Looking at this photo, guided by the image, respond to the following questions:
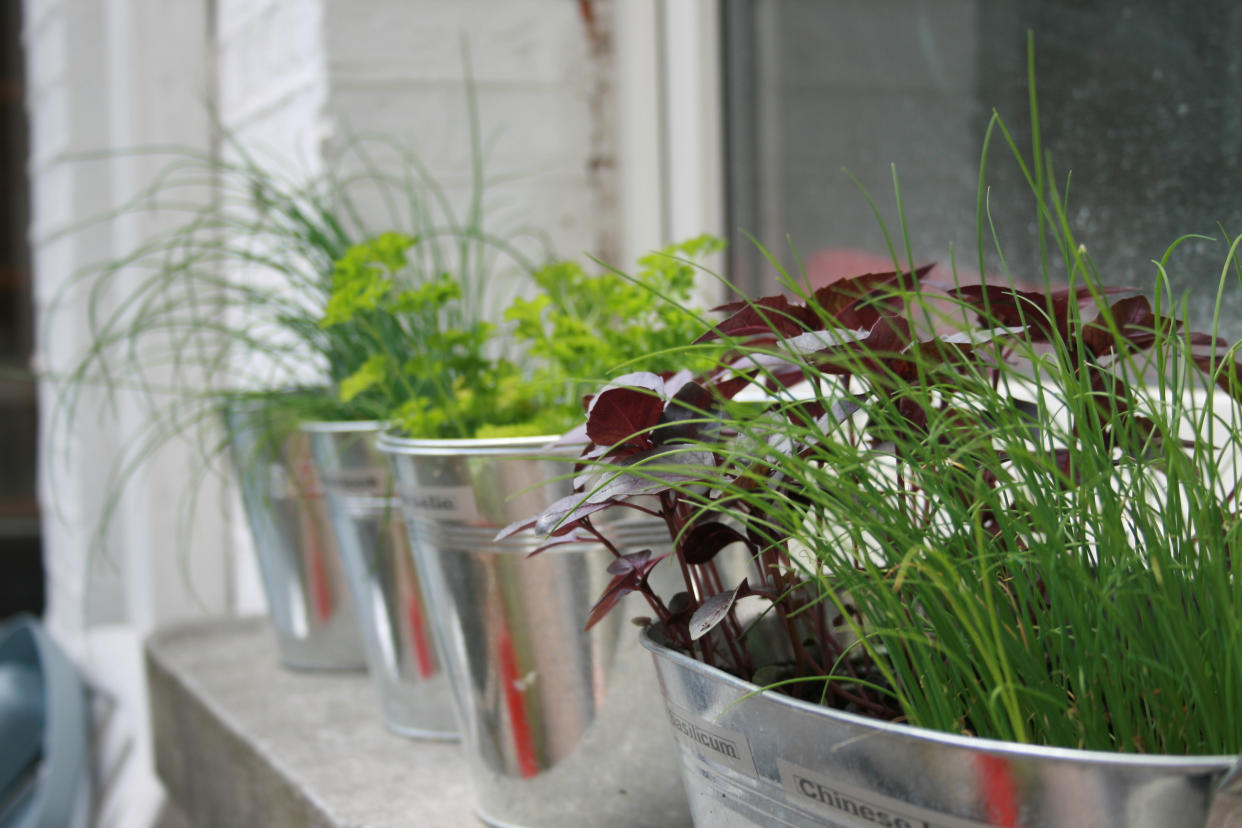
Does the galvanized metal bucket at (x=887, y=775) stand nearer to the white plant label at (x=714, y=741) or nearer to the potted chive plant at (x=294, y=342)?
the white plant label at (x=714, y=741)

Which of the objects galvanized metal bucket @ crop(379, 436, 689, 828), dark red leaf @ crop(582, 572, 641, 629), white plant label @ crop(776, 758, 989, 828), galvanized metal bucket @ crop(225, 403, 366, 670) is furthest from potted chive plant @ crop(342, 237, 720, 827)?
galvanized metal bucket @ crop(225, 403, 366, 670)

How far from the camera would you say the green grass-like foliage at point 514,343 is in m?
0.73

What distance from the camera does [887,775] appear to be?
0.36 m

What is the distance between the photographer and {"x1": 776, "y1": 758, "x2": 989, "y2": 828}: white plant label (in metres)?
0.35

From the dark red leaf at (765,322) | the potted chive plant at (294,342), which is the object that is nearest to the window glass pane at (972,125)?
the potted chive plant at (294,342)

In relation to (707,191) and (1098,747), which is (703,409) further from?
(707,191)

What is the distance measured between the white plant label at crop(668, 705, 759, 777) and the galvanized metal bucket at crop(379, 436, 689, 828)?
→ 176 mm

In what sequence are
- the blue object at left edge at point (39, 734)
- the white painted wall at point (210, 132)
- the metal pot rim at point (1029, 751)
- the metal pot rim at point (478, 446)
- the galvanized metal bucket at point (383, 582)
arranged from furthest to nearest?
1. the blue object at left edge at point (39, 734)
2. the white painted wall at point (210, 132)
3. the galvanized metal bucket at point (383, 582)
4. the metal pot rim at point (478, 446)
5. the metal pot rim at point (1029, 751)

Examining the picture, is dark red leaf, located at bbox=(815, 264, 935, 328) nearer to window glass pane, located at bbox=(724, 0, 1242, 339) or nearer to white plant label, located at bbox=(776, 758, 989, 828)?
white plant label, located at bbox=(776, 758, 989, 828)

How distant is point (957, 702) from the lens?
398mm

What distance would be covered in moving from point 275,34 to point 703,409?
1.04 m

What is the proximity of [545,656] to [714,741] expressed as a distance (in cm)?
23

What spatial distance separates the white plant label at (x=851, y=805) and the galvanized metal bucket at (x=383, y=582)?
0.51 m

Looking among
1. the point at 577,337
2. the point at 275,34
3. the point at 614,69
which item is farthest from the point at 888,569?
the point at 275,34
